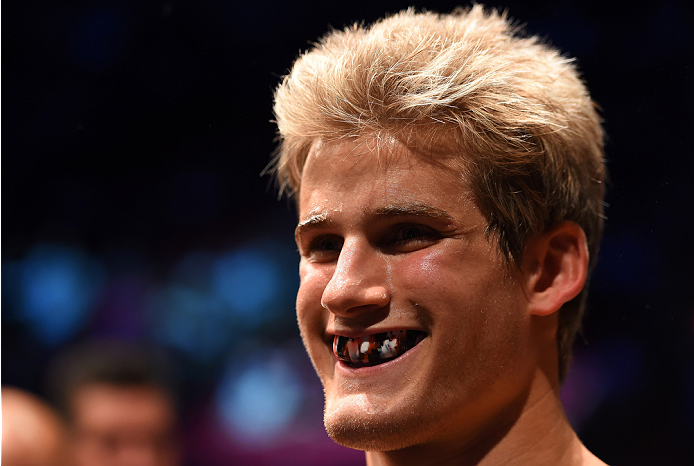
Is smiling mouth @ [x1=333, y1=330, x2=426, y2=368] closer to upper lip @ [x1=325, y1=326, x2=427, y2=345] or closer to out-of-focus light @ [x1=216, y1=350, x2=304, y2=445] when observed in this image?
upper lip @ [x1=325, y1=326, x2=427, y2=345]

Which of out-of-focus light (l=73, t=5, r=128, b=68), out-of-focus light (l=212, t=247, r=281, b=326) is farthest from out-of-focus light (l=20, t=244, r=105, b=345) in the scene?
out-of-focus light (l=73, t=5, r=128, b=68)

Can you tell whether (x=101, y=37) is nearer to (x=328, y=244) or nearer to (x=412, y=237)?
(x=328, y=244)

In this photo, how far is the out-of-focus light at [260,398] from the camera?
9.75ft

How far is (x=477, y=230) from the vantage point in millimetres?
1523

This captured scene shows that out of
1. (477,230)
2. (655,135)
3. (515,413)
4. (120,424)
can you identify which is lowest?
(120,424)

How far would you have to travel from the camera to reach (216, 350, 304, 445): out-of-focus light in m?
2.97

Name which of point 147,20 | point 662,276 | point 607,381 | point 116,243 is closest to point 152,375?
point 116,243

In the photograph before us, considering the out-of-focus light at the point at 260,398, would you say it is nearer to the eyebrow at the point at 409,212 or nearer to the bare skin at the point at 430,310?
the bare skin at the point at 430,310

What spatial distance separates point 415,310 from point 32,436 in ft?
4.63

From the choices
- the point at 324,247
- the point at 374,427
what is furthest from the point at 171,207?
the point at 374,427

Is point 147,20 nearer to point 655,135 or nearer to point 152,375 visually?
point 152,375

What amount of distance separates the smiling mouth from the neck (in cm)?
21

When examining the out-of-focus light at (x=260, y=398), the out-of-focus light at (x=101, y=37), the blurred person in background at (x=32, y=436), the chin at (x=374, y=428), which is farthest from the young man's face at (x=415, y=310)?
the out-of-focus light at (x=101, y=37)

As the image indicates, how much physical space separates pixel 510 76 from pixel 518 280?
1.45ft
